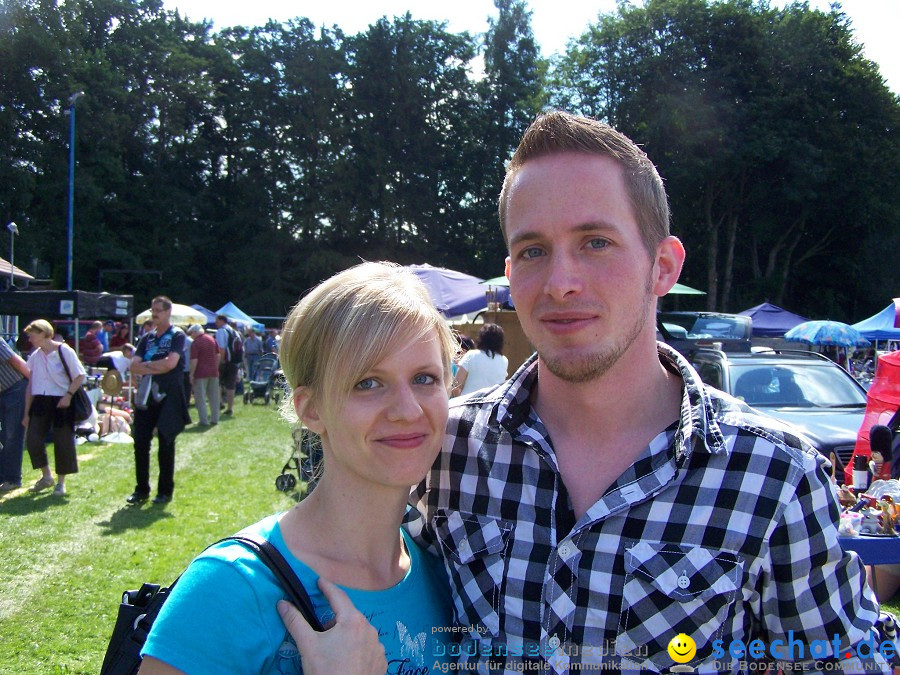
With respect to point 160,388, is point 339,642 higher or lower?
higher

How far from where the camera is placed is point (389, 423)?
1587 mm

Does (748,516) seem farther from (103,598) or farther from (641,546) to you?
(103,598)

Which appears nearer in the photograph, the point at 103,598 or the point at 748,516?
the point at 748,516

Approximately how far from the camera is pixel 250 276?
38.1 m

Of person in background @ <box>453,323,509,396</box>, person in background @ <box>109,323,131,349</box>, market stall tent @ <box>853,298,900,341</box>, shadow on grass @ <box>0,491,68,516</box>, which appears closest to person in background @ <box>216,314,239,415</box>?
person in background @ <box>109,323,131,349</box>

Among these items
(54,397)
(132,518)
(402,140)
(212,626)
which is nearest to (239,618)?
(212,626)

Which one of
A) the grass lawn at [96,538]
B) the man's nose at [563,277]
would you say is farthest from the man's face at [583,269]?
the grass lawn at [96,538]

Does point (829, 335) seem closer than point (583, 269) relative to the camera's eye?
No

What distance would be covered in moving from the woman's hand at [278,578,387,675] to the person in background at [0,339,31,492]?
7.50 meters

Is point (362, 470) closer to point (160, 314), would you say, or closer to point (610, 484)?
point (610, 484)

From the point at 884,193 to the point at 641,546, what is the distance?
3517cm

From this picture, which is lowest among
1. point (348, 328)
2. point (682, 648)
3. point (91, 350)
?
point (91, 350)

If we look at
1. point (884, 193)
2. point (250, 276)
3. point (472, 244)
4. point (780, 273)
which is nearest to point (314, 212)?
point (250, 276)

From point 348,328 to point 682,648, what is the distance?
97 centimetres
